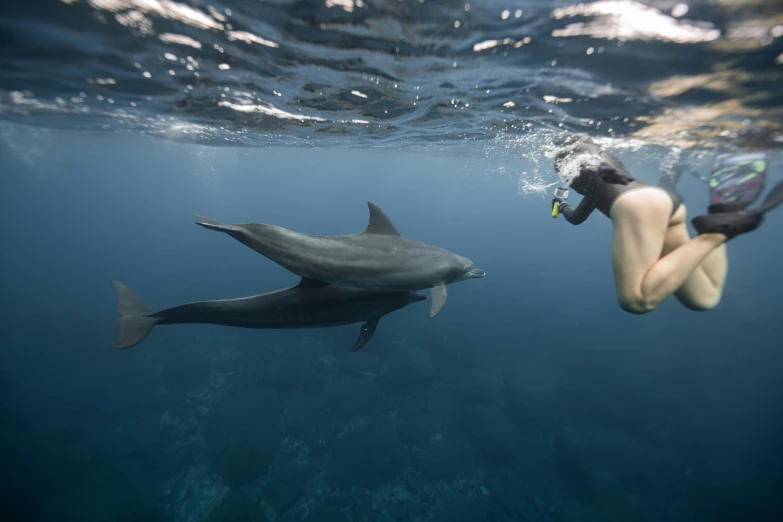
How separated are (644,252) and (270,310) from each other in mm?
4952

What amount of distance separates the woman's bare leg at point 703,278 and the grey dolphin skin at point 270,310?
430 centimetres

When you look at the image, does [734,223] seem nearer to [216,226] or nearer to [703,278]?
[703,278]

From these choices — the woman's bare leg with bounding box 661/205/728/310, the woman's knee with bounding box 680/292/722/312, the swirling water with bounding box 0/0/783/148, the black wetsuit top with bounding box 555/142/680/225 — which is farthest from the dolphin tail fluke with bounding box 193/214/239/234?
the woman's knee with bounding box 680/292/722/312

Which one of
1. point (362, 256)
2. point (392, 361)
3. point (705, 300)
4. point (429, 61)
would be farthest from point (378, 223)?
point (392, 361)

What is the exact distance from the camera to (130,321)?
6.01 m

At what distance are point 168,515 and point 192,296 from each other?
2185 cm

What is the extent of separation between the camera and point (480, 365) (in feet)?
60.7

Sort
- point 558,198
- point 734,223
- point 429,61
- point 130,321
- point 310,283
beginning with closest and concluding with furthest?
point 734,223, point 558,198, point 310,283, point 130,321, point 429,61

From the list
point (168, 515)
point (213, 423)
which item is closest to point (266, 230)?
point (168, 515)

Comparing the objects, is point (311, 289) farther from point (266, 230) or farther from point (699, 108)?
point (699, 108)

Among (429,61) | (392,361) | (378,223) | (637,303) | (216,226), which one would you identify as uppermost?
(429,61)

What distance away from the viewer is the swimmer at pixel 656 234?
284 centimetres

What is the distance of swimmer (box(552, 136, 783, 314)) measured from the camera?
284 cm

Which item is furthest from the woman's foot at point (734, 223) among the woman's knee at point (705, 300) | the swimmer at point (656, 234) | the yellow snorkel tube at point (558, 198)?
the yellow snorkel tube at point (558, 198)
